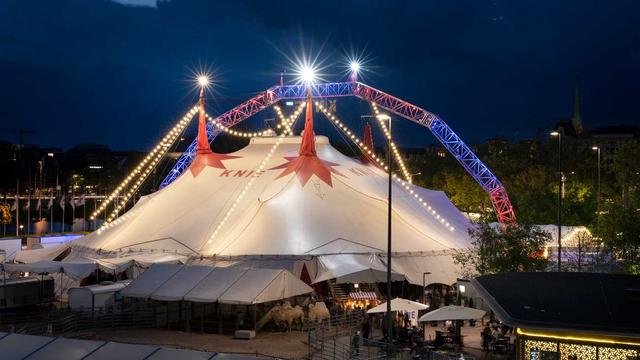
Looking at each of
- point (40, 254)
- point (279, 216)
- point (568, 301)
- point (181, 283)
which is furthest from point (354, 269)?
point (40, 254)

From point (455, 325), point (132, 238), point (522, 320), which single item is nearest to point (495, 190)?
point (455, 325)

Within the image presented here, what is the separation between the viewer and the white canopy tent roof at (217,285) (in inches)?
1190

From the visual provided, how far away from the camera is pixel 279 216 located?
39.7 meters

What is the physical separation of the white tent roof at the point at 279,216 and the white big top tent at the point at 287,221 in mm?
66

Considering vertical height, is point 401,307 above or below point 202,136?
below

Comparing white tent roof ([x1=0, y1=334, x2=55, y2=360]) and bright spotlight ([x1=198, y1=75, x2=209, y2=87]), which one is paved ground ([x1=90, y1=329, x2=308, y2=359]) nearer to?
white tent roof ([x1=0, y1=334, x2=55, y2=360])

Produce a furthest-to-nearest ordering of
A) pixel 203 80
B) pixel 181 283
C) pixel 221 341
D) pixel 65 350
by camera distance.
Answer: pixel 203 80 → pixel 181 283 → pixel 221 341 → pixel 65 350

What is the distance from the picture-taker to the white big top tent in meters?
37.3

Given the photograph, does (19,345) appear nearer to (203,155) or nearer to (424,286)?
Result: (424,286)

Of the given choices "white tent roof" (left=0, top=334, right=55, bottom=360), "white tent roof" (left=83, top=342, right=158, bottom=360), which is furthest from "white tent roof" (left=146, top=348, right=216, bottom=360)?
"white tent roof" (left=0, top=334, right=55, bottom=360)

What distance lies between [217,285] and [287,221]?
8724 millimetres

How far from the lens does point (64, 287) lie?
3941cm

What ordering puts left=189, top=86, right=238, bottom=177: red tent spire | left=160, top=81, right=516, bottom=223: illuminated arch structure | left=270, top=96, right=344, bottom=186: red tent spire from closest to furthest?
left=270, top=96, right=344, bottom=186: red tent spire
left=160, top=81, right=516, bottom=223: illuminated arch structure
left=189, top=86, right=238, bottom=177: red tent spire

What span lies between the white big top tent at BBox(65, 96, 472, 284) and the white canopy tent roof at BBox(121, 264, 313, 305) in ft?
13.8
